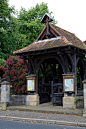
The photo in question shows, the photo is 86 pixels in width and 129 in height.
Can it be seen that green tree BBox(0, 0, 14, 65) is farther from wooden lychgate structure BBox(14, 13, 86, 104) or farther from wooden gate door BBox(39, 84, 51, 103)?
wooden gate door BBox(39, 84, 51, 103)

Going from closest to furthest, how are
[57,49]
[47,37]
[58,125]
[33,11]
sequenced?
1. [58,125]
2. [57,49]
3. [47,37]
4. [33,11]

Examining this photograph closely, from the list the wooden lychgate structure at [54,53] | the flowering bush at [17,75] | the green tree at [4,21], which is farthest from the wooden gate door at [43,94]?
the green tree at [4,21]

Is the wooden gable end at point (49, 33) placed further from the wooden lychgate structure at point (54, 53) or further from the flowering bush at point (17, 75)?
the flowering bush at point (17, 75)

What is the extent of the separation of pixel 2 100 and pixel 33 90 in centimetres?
226

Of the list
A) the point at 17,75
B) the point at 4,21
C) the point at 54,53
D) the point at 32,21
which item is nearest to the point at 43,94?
the point at 17,75

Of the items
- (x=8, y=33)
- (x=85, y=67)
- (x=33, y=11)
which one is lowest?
(x=85, y=67)

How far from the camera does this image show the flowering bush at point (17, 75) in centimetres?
1591

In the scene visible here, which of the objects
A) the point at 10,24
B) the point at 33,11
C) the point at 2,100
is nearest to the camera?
the point at 2,100

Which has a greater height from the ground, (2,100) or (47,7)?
(47,7)

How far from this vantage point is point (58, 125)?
8.26 meters

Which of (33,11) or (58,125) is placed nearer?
(58,125)

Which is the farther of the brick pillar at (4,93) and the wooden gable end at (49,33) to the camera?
the wooden gable end at (49,33)

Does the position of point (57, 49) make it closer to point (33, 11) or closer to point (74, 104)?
point (74, 104)

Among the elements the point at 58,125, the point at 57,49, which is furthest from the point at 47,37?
the point at 58,125
